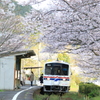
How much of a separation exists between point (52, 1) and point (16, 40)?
4717 mm

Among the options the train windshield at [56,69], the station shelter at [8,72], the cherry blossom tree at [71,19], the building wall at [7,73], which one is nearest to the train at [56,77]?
the train windshield at [56,69]

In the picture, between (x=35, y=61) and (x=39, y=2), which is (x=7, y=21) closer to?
(x=39, y=2)

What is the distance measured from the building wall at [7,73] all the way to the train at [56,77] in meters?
2.45

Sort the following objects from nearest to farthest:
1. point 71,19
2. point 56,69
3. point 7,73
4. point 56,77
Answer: point 71,19 < point 7,73 < point 56,77 < point 56,69

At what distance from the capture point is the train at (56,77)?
19.9 m

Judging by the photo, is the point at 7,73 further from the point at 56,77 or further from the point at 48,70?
the point at 56,77

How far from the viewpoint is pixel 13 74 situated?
1920cm

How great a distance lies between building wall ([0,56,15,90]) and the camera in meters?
19.2

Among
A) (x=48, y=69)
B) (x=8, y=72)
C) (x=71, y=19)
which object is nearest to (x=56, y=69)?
(x=48, y=69)

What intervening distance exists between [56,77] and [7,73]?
3.45 meters

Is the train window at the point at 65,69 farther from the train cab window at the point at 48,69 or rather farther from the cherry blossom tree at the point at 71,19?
the cherry blossom tree at the point at 71,19

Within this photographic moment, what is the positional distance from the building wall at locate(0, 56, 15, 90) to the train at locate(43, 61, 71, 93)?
245 centimetres

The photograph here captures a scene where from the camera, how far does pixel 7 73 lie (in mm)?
19312

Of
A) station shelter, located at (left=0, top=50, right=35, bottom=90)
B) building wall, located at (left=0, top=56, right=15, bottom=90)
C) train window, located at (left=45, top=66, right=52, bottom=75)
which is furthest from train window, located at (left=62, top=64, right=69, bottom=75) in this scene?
building wall, located at (left=0, top=56, right=15, bottom=90)
